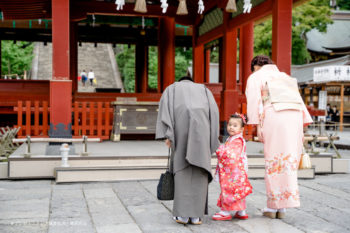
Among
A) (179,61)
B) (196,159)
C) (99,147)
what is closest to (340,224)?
(196,159)

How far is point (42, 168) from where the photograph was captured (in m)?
6.83

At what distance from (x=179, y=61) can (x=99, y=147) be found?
23.3 meters

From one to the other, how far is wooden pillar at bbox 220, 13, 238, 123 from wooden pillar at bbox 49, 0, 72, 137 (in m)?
3.97

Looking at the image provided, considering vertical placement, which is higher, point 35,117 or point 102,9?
point 102,9

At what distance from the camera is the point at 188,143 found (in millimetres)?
4082

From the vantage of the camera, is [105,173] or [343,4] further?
[343,4]

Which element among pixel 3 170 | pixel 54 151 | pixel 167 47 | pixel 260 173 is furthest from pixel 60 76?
pixel 167 47

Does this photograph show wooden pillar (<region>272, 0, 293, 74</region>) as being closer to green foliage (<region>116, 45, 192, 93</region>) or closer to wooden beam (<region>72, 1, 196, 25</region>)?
wooden beam (<region>72, 1, 196, 25</region>)

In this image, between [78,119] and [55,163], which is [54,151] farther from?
[78,119]

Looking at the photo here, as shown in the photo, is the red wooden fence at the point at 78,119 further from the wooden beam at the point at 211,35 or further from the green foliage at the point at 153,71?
the green foliage at the point at 153,71

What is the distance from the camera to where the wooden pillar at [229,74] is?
10.1 meters

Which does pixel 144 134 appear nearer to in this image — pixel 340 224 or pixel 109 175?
pixel 109 175

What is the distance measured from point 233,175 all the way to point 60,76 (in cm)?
477

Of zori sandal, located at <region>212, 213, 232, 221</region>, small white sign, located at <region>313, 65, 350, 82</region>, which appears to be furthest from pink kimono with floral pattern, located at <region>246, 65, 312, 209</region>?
small white sign, located at <region>313, 65, 350, 82</region>
